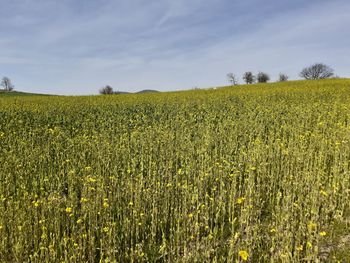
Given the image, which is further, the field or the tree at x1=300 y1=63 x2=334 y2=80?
the tree at x1=300 y1=63 x2=334 y2=80

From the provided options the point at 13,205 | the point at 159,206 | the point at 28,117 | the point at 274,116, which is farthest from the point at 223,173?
the point at 28,117

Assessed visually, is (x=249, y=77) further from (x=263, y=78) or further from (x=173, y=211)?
(x=173, y=211)

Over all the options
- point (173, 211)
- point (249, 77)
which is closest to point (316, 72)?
point (249, 77)

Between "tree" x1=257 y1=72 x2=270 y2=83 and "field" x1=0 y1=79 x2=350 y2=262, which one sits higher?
"tree" x1=257 y1=72 x2=270 y2=83

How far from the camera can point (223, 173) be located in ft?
23.1

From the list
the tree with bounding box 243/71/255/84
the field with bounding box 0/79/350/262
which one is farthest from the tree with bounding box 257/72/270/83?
the field with bounding box 0/79/350/262

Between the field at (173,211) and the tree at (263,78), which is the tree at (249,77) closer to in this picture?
the tree at (263,78)

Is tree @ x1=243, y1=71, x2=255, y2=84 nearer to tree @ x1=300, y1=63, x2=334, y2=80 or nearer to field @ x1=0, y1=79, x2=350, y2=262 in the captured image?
tree @ x1=300, y1=63, x2=334, y2=80

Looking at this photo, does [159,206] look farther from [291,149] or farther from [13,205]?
[291,149]

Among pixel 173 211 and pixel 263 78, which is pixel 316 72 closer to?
pixel 263 78

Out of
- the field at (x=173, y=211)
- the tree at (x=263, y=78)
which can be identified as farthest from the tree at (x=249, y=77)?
the field at (x=173, y=211)

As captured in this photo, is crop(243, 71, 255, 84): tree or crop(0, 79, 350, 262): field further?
crop(243, 71, 255, 84): tree

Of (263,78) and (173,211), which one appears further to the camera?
(263,78)

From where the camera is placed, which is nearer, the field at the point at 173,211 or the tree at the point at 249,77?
the field at the point at 173,211
